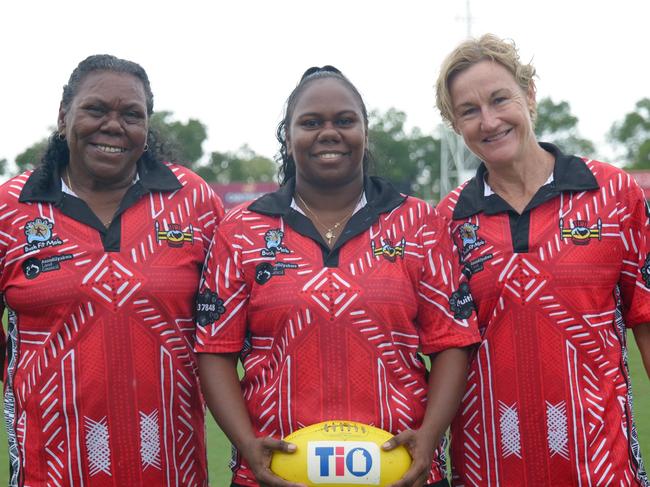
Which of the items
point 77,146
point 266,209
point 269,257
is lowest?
point 269,257

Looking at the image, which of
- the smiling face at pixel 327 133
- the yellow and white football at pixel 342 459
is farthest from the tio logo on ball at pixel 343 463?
the smiling face at pixel 327 133

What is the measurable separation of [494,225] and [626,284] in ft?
1.85

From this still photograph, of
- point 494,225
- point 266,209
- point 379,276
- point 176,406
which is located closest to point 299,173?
point 266,209

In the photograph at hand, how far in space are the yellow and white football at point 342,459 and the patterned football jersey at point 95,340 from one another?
2.00ft

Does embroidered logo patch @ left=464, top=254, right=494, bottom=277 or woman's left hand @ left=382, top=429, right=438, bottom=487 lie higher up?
embroidered logo patch @ left=464, top=254, right=494, bottom=277

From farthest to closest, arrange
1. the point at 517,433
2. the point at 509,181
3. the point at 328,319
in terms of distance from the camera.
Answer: the point at 509,181 < the point at 517,433 < the point at 328,319

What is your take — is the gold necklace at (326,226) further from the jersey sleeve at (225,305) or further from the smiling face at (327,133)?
the jersey sleeve at (225,305)

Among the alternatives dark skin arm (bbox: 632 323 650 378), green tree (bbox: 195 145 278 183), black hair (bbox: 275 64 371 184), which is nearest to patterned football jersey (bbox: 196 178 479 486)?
black hair (bbox: 275 64 371 184)

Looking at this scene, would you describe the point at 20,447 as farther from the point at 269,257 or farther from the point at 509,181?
the point at 509,181

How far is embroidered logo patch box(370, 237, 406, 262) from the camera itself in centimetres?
301

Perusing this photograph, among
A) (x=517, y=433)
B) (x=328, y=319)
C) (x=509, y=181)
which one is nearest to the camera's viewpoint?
(x=328, y=319)

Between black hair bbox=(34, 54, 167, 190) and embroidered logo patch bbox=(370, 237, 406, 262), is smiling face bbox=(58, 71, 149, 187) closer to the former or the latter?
black hair bbox=(34, 54, 167, 190)

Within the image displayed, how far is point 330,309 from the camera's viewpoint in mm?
2922

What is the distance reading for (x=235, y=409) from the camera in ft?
9.74
